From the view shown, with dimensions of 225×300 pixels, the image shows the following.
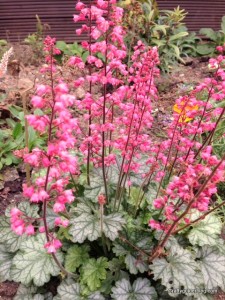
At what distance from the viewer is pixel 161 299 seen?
8.07 feet

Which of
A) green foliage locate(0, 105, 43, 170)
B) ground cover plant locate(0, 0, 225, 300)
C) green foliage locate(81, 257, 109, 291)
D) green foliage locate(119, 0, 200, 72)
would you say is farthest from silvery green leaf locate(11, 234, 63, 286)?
green foliage locate(119, 0, 200, 72)

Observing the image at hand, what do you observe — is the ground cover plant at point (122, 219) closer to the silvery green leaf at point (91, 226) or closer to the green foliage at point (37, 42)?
the silvery green leaf at point (91, 226)

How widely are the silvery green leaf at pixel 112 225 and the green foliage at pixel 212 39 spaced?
4.29m

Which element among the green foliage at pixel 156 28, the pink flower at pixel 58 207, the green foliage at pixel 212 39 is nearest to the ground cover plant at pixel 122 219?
the pink flower at pixel 58 207

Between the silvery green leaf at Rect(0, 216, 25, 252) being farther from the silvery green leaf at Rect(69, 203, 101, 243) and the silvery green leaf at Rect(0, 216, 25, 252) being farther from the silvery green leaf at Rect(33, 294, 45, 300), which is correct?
the silvery green leaf at Rect(69, 203, 101, 243)

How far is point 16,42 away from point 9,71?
37.3 inches

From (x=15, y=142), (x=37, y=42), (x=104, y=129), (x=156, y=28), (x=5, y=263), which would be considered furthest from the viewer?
(x=37, y=42)

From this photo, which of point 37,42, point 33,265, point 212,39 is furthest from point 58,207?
point 212,39

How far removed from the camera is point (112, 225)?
7.75 ft

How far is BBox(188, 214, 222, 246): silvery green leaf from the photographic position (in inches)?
101

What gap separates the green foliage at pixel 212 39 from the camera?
5.89 m

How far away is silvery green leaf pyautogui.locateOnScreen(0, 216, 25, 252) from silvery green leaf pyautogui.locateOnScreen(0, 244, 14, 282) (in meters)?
0.05

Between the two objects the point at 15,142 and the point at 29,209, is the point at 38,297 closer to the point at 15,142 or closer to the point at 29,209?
the point at 29,209

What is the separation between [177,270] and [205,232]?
456mm
